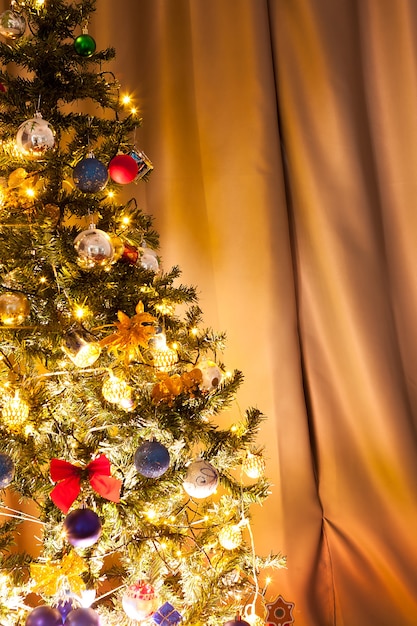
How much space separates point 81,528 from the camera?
96cm

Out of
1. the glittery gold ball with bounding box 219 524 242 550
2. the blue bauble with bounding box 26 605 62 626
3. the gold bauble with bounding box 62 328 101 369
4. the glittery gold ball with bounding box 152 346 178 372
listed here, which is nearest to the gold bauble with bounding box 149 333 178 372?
the glittery gold ball with bounding box 152 346 178 372

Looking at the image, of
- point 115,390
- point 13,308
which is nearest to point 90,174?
point 13,308

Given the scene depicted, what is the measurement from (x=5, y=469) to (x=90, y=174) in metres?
0.51

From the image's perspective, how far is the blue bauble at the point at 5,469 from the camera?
100 centimetres

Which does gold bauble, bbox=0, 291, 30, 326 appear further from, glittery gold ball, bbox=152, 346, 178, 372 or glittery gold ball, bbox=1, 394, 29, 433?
glittery gold ball, bbox=152, 346, 178, 372

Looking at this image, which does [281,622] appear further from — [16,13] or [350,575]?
[16,13]

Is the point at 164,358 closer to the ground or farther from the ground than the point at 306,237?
closer to the ground

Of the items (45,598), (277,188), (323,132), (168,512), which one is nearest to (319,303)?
(277,188)

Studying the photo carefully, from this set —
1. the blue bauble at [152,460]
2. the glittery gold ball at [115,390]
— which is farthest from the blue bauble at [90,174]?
the blue bauble at [152,460]

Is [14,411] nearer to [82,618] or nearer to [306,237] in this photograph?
[82,618]

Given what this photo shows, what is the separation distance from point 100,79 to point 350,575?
1402 millimetres

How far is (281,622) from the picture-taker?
4.86 feet

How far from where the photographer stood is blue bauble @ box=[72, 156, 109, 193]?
106cm

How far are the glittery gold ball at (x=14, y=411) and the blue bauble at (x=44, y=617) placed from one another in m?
0.30
